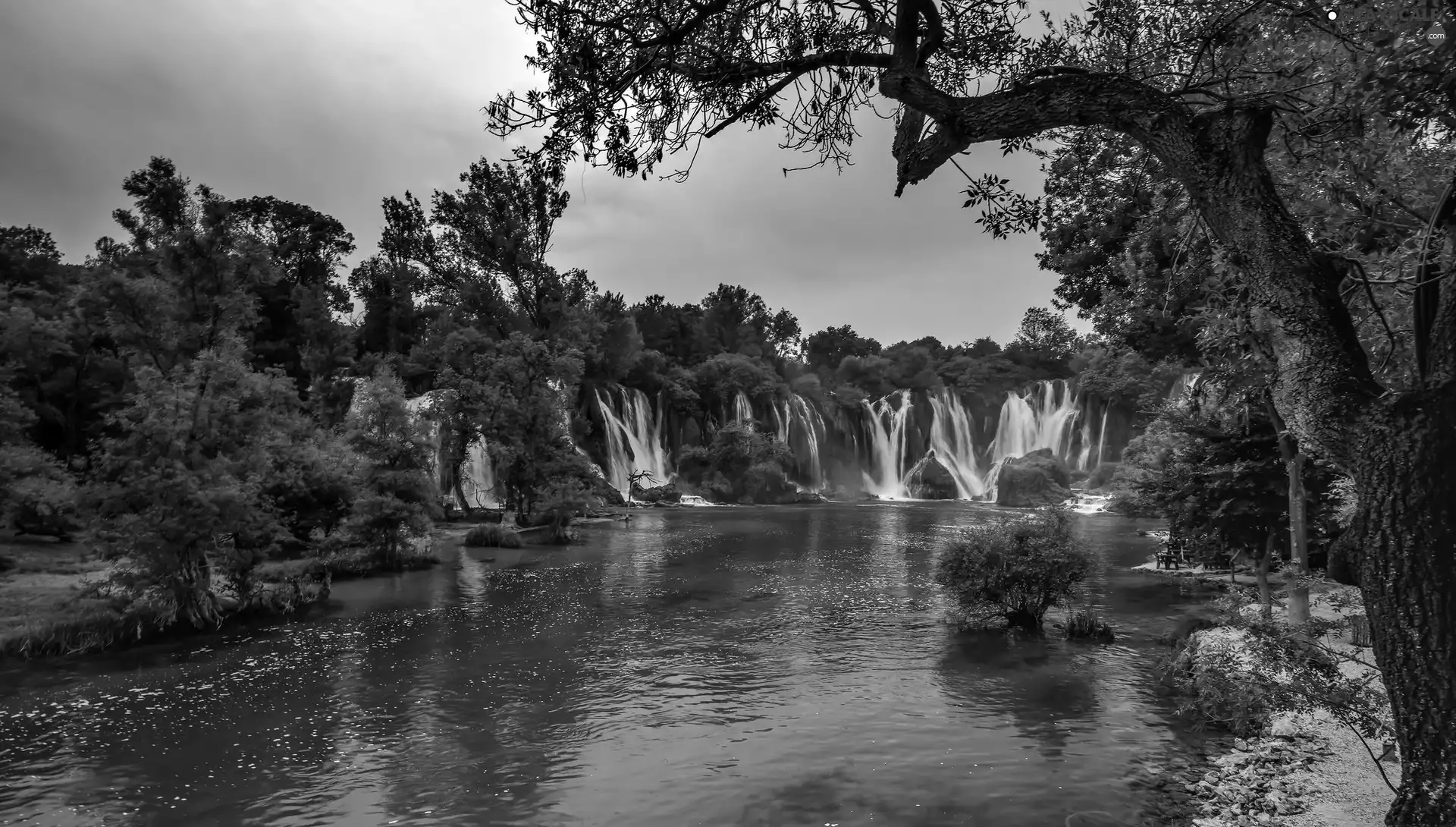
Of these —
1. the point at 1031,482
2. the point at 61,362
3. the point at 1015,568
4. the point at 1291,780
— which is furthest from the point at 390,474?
the point at 1031,482

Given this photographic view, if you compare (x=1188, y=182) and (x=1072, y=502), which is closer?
(x=1188, y=182)

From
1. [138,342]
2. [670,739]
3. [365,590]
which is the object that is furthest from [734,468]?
[670,739]

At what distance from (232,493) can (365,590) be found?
6.16 metres

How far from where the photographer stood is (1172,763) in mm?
7918

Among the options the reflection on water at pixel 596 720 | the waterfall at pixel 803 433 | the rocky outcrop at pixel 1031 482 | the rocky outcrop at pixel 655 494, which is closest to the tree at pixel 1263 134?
the reflection on water at pixel 596 720

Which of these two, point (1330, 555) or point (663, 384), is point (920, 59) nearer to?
point (1330, 555)

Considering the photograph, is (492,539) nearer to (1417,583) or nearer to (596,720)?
(596,720)

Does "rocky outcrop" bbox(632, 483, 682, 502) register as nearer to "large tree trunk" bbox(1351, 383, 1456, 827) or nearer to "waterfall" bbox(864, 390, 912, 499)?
"waterfall" bbox(864, 390, 912, 499)

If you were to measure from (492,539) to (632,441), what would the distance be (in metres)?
25.0

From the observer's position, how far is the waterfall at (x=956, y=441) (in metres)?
62.4

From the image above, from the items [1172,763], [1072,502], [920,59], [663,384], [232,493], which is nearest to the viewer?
[920,59]

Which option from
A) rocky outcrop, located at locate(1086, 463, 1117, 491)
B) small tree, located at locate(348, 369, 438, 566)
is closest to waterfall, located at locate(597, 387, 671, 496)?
small tree, located at locate(348, 369, 438, 566)

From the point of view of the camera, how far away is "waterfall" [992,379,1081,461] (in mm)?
61969

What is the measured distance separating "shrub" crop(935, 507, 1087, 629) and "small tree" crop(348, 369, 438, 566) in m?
16.1
